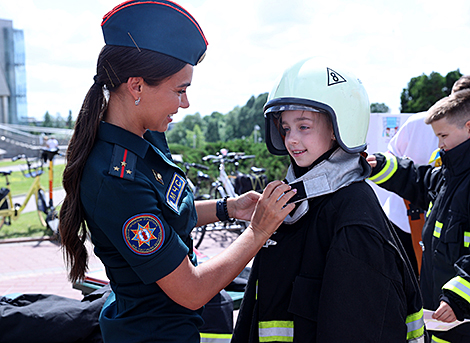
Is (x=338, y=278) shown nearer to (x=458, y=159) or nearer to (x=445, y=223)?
(x=445, y=223)

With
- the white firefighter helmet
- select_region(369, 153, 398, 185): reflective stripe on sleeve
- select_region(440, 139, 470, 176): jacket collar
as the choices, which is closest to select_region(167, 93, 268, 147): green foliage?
select_region(369, 153, 398, 185): reflective stripe on sleeve

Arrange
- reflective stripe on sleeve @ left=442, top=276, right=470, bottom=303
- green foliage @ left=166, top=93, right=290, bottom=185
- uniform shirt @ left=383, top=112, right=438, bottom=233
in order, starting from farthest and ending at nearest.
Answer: green foliage @ left=166, top=93, right=290, bottom=185 → uniform shirt @ left=383, top=112, right=438, bottom=233 → reflective stripe on sleeve @ left=442, top=276, right=470, bottom=303

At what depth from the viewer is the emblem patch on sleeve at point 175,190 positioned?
146cm

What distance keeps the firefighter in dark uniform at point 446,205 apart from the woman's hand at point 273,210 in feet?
3.93

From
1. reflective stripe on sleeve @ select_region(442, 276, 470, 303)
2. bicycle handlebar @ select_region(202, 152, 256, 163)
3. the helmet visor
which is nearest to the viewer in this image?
the helmet visor

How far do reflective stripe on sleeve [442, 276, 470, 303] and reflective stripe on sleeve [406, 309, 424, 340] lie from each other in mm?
753

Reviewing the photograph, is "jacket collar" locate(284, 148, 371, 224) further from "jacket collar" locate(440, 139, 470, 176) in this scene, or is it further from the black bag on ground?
the black bag on ground

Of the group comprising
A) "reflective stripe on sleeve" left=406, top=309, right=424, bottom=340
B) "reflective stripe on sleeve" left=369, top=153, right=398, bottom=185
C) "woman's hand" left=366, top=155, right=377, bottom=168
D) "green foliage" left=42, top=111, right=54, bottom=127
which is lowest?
"reflective stripe on sleeve" left=406, top=309, right=424, bottom=340

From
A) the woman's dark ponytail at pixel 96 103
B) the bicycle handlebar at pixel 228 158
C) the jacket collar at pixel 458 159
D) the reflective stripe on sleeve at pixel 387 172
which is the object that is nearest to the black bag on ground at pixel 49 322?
the woman's dark ponytail at pixel 96 103

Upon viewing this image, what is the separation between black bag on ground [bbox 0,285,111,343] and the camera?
2.26m

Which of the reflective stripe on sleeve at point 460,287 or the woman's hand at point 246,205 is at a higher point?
the woman's hand at point 246,205

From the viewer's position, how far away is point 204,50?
157 centimetres

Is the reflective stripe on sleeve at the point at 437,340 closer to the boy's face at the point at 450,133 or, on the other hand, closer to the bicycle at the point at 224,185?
the boy's face at the point at 450,133

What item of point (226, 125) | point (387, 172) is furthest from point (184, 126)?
point (387, 172)
